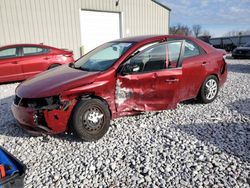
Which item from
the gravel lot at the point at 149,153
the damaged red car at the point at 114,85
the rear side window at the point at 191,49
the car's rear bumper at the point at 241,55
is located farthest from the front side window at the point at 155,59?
the car's rear bumper at the point at 241,55

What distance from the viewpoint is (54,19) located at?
1194cm

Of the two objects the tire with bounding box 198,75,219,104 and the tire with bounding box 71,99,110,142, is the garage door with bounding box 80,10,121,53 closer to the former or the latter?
the tire with bounding box 198,75,219,104

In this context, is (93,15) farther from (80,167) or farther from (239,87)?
(80,167)

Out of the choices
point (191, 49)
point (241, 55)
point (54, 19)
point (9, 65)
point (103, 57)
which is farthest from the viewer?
point (241, 55)

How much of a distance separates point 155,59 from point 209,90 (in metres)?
1.66

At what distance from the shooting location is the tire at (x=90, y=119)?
3.54 metres

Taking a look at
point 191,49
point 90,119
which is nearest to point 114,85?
point 90,119

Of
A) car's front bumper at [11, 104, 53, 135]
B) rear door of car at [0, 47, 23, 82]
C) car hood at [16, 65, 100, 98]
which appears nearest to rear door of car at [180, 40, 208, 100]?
car hood at [16, 65, 100, 98]

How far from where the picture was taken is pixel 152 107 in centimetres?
431

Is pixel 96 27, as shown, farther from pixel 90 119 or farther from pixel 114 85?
pixel 90 119

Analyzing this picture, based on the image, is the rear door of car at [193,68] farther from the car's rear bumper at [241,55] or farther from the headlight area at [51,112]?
the car's rear bumper at [241,55]

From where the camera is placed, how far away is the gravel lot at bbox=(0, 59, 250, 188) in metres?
2.78

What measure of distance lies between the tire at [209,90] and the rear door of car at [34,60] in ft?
18.0

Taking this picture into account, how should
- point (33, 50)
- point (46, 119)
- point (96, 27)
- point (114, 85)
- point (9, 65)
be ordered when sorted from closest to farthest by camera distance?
point (46, 119)
point (114, 85)
point (9, 65)
point (33, 50)
point (96, 27)
